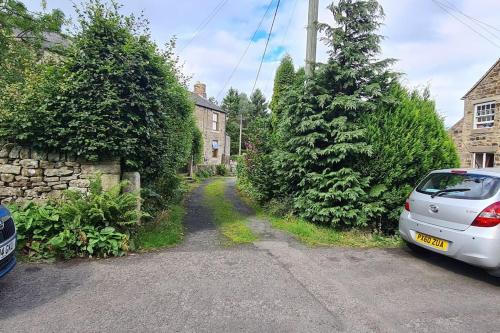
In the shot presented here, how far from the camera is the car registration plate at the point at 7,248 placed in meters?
3.33

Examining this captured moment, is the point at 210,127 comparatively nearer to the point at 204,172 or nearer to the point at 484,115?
the point at 204,172

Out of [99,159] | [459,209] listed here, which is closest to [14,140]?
[99,159]

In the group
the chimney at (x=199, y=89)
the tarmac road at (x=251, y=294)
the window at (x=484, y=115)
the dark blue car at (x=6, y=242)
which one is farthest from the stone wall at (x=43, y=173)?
the chimney at (x=199, y=89)

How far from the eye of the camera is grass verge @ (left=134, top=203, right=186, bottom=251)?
549 centimetres

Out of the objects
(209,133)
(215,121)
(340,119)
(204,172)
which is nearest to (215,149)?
(209,133)

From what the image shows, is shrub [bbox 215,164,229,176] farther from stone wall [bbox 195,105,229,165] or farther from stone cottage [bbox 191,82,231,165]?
A: stone cottage [bbox 191,82,231,165]

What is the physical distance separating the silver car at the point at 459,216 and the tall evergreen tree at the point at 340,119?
1227 mm

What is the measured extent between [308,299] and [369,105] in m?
4.70

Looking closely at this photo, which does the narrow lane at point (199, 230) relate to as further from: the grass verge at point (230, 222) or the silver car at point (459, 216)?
the silver car at point (459, 216)

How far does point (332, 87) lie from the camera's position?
23.9 feet

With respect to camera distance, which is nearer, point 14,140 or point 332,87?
point 14,140

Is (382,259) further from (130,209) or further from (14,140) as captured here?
(14,140)

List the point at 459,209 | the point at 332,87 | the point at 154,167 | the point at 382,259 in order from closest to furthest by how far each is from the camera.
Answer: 1. the point at 459,209
2. the point at 382,259
3. the point at 154,167
4. the point at 332,87

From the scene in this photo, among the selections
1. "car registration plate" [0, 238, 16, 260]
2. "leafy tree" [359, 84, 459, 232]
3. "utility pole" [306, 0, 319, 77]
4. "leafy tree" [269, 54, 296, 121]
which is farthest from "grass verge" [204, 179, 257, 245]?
"utility pole" [306, 0, 319, 77]
